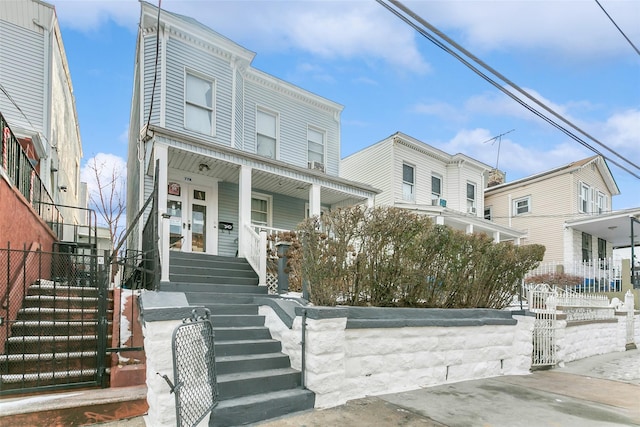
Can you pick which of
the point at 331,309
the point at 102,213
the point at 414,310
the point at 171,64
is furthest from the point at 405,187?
the point at 102,213

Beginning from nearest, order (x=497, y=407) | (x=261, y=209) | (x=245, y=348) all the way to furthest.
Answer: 1. (x=497, y=407)
2. (x=245, y=348)
3. (x=261, y=209)

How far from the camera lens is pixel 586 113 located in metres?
9.16

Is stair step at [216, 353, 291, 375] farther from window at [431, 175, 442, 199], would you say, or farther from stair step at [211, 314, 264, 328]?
window at [431, 175, 442, 199]

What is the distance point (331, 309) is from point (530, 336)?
4165 mm

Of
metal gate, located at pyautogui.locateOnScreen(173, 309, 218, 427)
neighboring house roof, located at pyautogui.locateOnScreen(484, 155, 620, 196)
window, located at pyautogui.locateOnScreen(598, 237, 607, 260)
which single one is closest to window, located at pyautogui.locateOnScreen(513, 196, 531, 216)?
neighboring house roof, located at pyautogui.locateOnScreen(484, 155, 620, 196)

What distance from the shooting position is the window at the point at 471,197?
1944 centimetres

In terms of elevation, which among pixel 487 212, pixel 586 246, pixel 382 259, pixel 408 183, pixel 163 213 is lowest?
pixel 382 259

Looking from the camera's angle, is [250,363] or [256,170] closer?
[250,363]

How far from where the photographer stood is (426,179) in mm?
17844

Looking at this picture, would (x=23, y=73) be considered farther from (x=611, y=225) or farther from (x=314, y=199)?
(x=611, y=225)

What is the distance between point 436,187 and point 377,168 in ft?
11.0

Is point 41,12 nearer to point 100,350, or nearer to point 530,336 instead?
point 100,350

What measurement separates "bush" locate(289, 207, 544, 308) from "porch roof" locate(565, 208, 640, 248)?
14.0 meters

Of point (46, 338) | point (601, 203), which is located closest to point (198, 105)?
point (46, 338)
